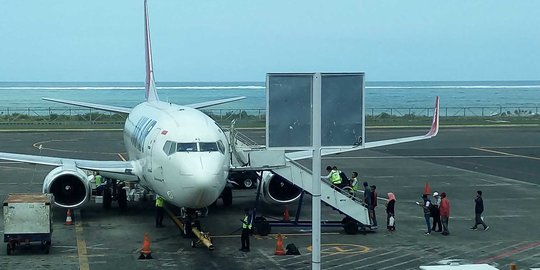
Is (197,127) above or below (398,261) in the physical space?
above

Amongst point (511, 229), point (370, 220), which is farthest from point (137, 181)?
point (511, 229)

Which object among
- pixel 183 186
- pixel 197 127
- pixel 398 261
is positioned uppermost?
pixel 197 127

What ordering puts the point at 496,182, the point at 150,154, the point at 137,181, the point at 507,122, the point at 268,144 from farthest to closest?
the point at 507,122
the point at 496,182
the point at 137,181
the point at 150,154
the point at 268,144

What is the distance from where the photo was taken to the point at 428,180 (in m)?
48.7

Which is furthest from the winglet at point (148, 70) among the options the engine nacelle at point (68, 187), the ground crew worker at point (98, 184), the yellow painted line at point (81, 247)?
the yellow painted line at point (81, 247)

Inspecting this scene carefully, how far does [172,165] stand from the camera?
92.3 feet

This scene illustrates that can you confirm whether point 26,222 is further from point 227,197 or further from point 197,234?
point 227,197

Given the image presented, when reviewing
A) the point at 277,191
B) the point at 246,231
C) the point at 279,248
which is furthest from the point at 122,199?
the point at 279,248

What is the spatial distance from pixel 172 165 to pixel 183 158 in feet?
1.59

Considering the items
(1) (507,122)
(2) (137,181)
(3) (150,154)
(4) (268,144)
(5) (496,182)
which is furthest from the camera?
(1) (507,122)

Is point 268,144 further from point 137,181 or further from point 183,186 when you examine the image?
point 137,181

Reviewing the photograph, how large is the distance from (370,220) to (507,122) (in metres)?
81.6

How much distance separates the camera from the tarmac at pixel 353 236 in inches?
1041

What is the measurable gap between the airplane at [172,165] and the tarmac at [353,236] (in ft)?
4.21
